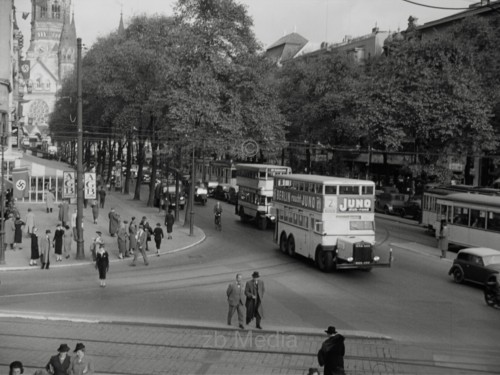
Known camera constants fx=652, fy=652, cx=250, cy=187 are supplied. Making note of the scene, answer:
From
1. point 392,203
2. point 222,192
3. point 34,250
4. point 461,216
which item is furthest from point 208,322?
point 222,192

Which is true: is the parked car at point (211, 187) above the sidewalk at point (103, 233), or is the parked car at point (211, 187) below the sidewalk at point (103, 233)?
above

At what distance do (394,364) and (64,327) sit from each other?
8.62m

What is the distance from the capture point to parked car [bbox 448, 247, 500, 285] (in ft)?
76.7

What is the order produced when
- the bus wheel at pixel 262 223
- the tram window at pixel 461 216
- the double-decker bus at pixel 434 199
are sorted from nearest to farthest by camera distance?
1. the tram window at pixel 461 216
2. the double-decker bus at pixel 434 199
3. the bus wheel at pixel 262 223

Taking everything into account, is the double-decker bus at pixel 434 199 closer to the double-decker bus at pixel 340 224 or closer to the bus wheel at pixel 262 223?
the bus wheel at pixel 262 223

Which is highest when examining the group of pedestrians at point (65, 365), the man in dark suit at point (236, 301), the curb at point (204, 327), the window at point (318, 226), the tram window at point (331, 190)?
the tram window at point (331, 190)

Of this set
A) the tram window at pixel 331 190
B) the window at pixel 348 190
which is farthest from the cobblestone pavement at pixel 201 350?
the window at pixel 348 190

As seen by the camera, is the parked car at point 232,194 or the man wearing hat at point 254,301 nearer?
the man wearing hat at point 254,301

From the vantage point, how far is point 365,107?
158 ft

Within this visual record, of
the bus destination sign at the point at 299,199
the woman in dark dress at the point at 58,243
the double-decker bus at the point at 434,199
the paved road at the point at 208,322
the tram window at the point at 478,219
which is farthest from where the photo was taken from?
the double-decker bus at the point at 434,199

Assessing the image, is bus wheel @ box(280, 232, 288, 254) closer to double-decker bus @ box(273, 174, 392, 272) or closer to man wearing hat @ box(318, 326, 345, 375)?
double-decker bus @ box(273, 174, 392, 272)

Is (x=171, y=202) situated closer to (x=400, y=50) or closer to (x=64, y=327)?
(x=400, y=50)

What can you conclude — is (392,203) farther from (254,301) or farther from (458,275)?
(254,301)

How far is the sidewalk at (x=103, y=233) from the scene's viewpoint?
90.5 feet
